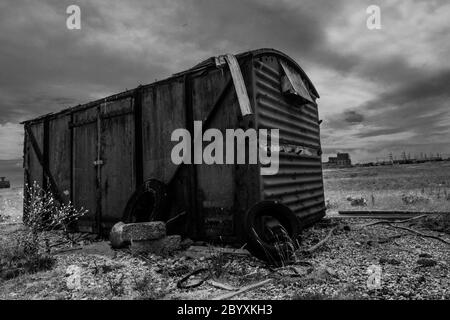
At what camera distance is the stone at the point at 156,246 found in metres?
5.73

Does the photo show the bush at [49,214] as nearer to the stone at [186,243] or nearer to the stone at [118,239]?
the stone at [118,239]

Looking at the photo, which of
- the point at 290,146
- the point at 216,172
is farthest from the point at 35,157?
the point at 290,146

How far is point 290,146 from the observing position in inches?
281

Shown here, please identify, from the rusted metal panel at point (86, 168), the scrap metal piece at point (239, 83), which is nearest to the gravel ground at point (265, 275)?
the scrap metal piece at point (239, 83)

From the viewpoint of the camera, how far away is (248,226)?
4922 millimetres

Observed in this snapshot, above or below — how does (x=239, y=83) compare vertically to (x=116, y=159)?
above

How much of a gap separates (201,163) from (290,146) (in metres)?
2.11

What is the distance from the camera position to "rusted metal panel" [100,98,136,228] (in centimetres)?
783

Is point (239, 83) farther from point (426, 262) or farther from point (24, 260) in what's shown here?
point (24, 260)

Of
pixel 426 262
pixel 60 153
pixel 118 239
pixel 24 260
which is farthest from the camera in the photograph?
pixel 60 153
